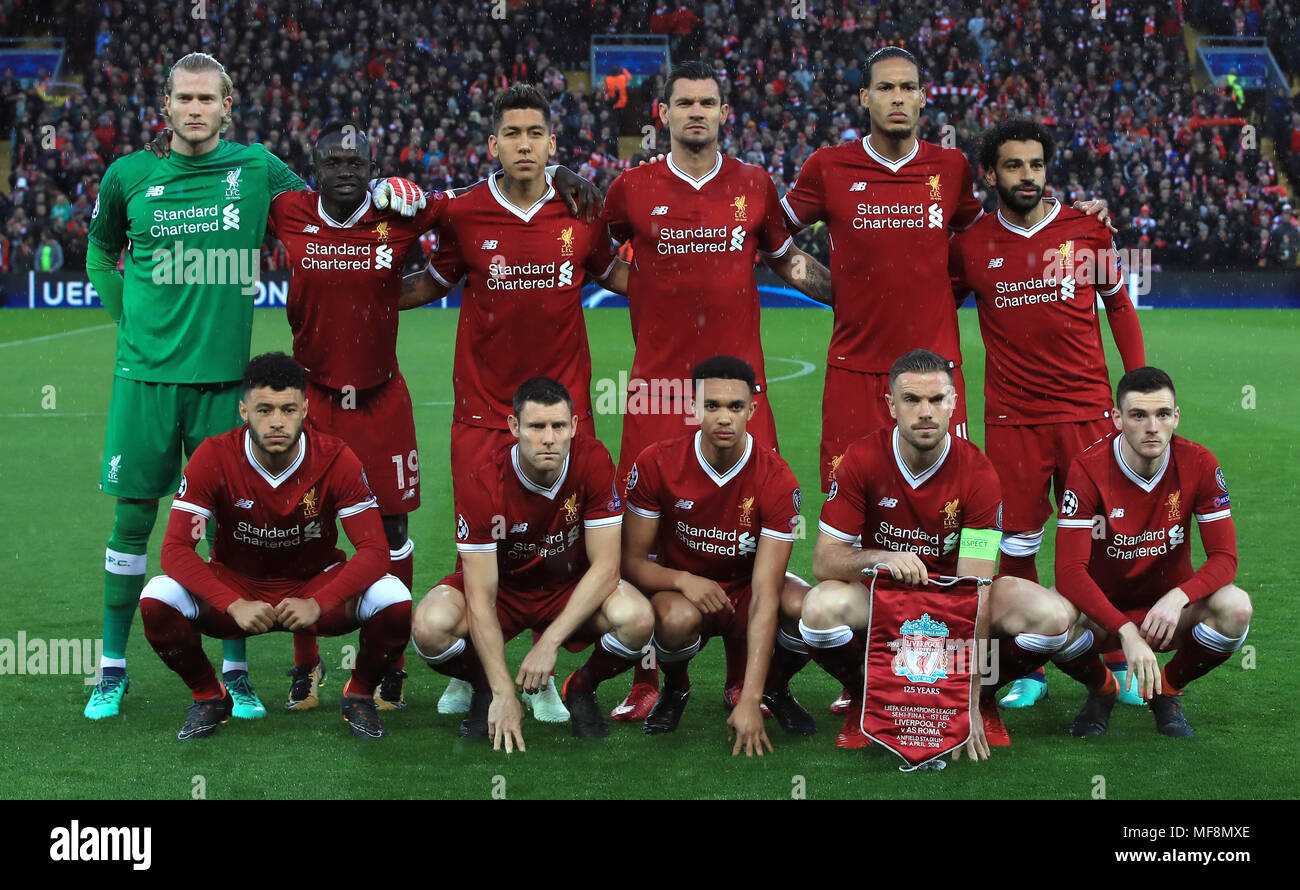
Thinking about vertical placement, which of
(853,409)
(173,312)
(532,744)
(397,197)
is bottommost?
(532,744)

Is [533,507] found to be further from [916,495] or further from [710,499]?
[916,495]

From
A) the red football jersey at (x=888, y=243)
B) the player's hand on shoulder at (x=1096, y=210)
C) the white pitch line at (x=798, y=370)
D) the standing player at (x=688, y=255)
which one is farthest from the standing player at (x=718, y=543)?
the white pitch line at (x=798, y=370)

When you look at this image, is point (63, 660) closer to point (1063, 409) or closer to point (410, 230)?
point (410, 230)

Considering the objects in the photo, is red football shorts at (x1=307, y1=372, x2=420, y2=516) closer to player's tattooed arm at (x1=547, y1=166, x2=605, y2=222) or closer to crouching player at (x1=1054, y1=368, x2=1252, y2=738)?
player's tattooed arm at (x1=547, y1=166, x2=605, y2=222)

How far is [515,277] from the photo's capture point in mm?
5758

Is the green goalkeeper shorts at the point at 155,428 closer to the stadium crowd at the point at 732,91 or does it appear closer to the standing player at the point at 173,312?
the standing player at the point at 173,312

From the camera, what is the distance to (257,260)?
5723mm

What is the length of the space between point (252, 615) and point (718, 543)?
162 cm

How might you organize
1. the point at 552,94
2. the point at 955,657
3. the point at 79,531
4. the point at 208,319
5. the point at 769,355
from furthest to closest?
the point at 552,94, the point at 769,355, the point at 79,531, the point at 208,319, the point at 955,657

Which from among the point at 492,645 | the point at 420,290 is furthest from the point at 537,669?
the point at 420,290

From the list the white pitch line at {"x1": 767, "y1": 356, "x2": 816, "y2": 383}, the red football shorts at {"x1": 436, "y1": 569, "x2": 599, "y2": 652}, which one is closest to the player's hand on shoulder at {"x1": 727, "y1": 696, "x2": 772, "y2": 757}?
the red football shorts at {"x1": 436, "y1": 569, "x2": 599, "y2": 652}

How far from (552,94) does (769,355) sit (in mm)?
12782

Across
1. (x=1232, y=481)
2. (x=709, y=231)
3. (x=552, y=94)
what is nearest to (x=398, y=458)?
(x=709, y=231)

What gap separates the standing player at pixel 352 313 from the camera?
5.63 m
